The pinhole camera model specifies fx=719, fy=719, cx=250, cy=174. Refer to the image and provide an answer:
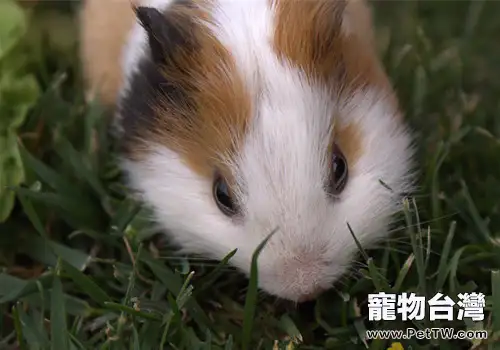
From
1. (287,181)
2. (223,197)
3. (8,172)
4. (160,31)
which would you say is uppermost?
(160,31)

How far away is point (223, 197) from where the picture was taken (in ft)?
6.20

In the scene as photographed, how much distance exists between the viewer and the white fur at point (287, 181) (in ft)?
5.81

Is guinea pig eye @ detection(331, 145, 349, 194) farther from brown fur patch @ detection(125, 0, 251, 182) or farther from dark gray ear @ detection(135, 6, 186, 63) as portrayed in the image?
dark gray ear @ detection(135, 6, 186, 63)

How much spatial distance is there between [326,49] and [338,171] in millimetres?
330

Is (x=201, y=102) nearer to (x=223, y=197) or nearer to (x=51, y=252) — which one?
(x=223, y=197)

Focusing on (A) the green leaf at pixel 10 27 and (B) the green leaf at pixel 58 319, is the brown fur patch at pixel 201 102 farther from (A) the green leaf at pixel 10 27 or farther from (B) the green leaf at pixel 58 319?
(A) the green leaf at pixel 10 27

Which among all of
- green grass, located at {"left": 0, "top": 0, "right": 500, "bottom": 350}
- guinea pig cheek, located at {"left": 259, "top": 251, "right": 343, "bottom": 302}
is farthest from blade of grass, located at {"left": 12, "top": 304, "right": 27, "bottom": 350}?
guinea pig cheek, located at {"left": 259, "top": 251, "right": 343, "bottom": 302}

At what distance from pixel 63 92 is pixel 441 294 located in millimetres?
1629

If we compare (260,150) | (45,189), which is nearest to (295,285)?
(260,150)

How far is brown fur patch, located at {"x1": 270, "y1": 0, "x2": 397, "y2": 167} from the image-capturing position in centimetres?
187

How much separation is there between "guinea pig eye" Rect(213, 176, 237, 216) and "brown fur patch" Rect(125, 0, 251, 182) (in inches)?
1.1

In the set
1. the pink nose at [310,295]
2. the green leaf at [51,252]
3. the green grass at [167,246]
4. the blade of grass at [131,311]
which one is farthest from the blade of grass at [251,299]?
the green leaf at [51,252]

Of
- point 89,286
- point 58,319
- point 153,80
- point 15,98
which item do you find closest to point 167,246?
point 89,286

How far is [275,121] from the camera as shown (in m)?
1.79
